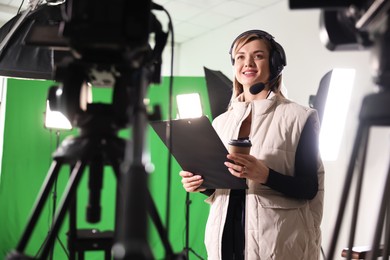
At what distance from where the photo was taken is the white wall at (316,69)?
11.1 ft

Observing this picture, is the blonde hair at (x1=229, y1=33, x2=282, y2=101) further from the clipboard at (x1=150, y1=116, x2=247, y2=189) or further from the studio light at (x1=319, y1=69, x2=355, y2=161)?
the studio light at (x1=319, y1=69, x2=355, y2=161)

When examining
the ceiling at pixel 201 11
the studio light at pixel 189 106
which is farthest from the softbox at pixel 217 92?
the ceiling at pixel 201 11

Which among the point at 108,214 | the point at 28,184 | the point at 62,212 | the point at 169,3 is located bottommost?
the point at 108,214

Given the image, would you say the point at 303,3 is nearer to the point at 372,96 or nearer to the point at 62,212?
the point at 372,96

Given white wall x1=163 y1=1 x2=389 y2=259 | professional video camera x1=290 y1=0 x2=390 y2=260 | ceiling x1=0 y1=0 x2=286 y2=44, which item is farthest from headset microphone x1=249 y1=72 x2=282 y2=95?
ceiling x1=0 y1=0 x2=286 y2=44

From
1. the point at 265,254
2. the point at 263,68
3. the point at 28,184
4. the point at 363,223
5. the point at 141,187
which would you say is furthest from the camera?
the point at 28,184

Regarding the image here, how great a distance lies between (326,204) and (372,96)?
3560 mm

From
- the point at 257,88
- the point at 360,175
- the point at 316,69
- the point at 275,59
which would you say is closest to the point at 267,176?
the point at 257,88

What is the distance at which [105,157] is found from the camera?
67 centimetres

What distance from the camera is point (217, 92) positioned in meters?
2.71

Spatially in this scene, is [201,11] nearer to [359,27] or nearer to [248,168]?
[248,168]

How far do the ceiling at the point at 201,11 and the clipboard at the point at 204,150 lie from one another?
3513mm

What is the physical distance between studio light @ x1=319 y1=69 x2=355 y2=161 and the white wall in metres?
0.30

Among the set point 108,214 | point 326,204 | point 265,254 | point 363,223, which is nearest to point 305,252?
point 265,254
